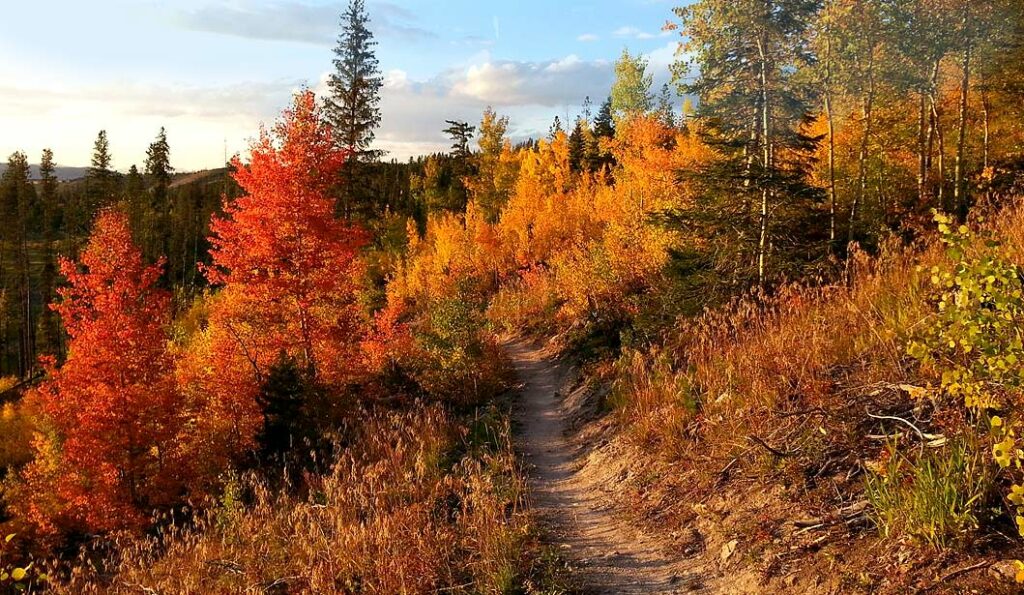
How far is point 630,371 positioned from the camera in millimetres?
11688

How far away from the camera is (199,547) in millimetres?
6160

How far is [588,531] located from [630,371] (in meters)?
5.56

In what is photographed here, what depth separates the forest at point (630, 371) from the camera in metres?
4.38

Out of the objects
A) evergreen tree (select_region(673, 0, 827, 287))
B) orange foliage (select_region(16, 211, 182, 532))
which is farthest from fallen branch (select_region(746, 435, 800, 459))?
orange foliage (select_region(16, 211, 182, 532))

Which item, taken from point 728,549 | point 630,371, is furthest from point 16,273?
point 728,549

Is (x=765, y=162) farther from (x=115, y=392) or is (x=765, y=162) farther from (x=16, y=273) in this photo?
(x=16, y=273)

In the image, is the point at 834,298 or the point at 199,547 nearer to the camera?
the point at 199,547

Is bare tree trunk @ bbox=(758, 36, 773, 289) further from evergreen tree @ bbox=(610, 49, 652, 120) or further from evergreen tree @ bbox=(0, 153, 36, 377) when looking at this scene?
evergreen tree @ bbox=(0, 153, 36, 377)

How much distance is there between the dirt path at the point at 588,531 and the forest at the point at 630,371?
5cm

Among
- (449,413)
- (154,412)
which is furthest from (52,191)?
(449,413)

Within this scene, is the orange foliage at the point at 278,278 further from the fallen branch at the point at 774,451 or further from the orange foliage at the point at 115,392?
the fallen branch at the point at 774,451

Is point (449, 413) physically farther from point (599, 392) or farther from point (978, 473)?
point (978, 473)

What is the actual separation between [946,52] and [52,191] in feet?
284

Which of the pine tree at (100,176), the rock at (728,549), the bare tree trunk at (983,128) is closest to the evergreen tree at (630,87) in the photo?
the bare tree trunk at (983,128)
